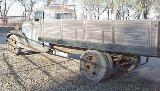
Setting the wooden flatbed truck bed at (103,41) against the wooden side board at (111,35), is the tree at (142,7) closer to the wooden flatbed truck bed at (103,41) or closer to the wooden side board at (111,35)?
the wooden flatbed truck bed at (103,41)

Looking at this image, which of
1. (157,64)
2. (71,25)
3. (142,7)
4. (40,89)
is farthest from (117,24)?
(142,7)

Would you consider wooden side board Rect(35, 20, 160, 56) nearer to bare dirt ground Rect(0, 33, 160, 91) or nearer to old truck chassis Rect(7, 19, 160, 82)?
old truck chassis Rect(7, 19, 160, 82)

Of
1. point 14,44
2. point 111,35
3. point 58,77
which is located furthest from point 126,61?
point 14,44

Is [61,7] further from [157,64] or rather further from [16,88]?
[16,88]

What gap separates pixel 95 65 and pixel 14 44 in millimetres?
6133

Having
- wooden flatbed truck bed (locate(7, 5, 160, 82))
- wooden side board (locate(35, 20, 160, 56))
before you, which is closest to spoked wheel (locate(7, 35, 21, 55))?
wooden flatbed truck bed (locate(7, 5, 160, 82))

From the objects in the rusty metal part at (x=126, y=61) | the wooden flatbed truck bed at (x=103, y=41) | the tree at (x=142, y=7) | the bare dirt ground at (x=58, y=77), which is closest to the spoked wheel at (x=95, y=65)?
the wooden flatbed truck bed at (x=103, y=41)

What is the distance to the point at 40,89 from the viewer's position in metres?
8.64

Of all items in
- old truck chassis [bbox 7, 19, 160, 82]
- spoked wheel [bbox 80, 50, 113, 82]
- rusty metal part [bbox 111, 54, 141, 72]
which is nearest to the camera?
old truck chassis [bbox 7, 19, 160, 82]

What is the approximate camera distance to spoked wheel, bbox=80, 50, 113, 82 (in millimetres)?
9461

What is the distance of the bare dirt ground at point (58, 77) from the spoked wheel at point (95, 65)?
8.5 inches

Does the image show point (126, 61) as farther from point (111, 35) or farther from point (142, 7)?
point (142, 7)

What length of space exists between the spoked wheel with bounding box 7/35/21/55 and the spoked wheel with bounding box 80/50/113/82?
5053mm

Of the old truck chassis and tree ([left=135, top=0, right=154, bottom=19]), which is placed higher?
tree ([left=135, top=0, right=154, bottom=19])
